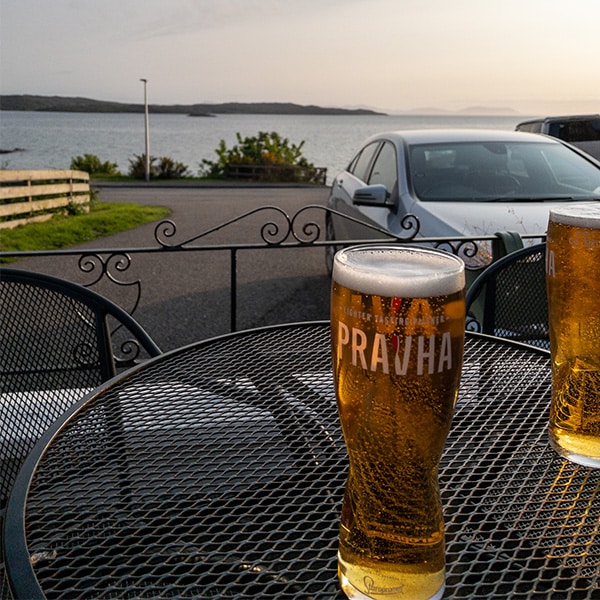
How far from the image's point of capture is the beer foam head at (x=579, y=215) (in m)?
0.96

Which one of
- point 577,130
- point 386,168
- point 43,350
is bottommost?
point 43,350

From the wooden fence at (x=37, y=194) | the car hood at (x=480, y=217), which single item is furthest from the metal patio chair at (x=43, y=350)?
the wooden fence at (x=37, y=194)

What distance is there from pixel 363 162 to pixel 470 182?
151cm

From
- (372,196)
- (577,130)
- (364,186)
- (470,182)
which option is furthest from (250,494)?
(577,130)

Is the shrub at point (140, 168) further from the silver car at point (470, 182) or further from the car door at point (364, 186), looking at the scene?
the silver car at point (470, 182)

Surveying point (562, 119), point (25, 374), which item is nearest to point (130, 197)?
point (562, 119)

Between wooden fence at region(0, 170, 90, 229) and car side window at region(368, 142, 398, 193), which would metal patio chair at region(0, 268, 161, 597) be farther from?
wooden fence at region(0, 170, 90, 229)

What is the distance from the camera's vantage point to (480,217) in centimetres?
422

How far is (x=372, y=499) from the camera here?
0.84 meters

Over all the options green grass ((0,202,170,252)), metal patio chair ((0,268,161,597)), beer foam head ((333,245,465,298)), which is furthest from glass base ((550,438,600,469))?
green grass ((0,202,170,252))

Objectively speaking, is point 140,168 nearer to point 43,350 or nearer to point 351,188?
point 351,188

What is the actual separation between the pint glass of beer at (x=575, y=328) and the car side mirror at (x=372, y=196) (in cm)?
359

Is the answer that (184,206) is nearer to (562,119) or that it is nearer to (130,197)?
(130,197)

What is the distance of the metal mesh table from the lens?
87 centimetres
